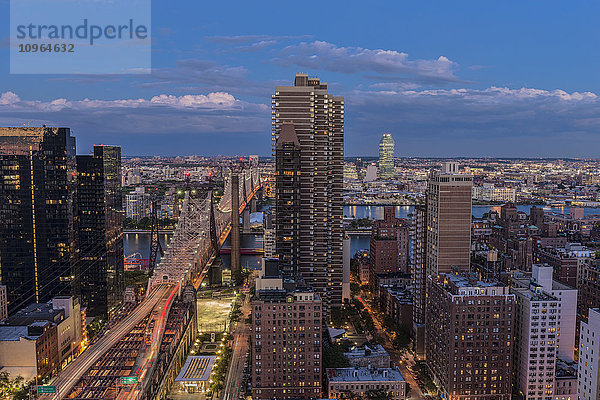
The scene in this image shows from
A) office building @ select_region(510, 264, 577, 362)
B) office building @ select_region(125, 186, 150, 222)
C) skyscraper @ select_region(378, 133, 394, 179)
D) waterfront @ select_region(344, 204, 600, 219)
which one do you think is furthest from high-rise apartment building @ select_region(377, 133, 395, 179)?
office building @ select_region(510, 264, 577, 362)

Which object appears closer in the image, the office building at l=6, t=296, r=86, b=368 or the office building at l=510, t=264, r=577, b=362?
the office building at l=510, t=264, r=577, b=362

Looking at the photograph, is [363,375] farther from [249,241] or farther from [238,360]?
[249,241]

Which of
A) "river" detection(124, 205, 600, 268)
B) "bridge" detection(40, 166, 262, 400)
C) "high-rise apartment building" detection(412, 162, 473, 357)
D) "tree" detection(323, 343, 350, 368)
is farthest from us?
"river" detection(124, 205, 600, 268)

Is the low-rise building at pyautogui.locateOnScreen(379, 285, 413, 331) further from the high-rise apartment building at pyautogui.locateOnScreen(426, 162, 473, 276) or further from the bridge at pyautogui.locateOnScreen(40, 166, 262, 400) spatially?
the bridge at pyautogui.locateOnScreen(40, 166, 262, 400)

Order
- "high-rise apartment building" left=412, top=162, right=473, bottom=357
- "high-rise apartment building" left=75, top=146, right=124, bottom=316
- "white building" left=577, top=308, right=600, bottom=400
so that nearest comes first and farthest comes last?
"white building" left=577, top=308, right=600, bottom=400 < "high-rise apartment building" left=412, top=162, right=473, bottom=357 < "high-rise apartment building" left=75, top=146, right=124, bottom=316

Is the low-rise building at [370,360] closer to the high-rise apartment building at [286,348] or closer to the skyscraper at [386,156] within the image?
the high-rise apartment building at [286,348]

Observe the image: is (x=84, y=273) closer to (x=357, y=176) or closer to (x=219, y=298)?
(x=219, y=298)

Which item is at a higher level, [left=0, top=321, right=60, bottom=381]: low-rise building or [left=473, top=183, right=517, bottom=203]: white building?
[left=473, top=183, right=517, bottom=203]: white building
